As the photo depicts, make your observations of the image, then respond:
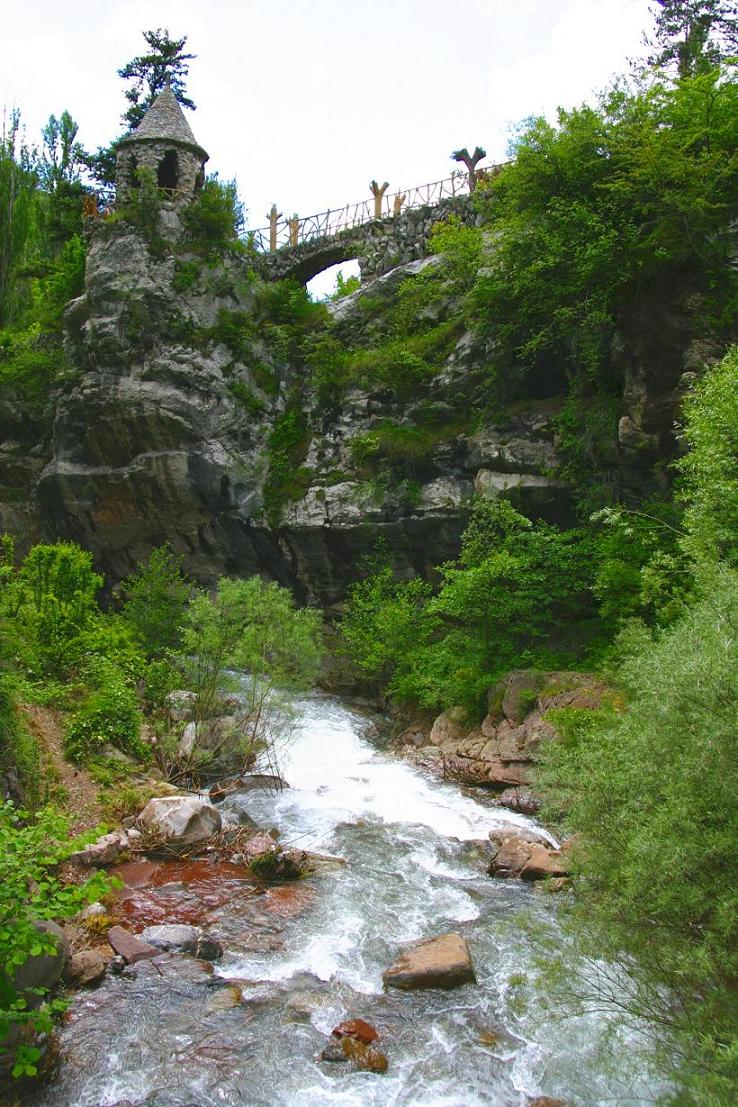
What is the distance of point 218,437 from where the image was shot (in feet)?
85.1

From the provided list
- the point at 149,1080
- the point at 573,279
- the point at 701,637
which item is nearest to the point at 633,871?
the point at 701,637

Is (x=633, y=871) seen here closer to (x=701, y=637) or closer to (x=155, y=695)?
(x=701, y=637)

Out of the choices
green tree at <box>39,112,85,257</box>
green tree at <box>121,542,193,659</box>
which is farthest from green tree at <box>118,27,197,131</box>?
green tree at <box>121,542,193,659</box>

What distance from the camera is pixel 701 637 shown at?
6859mm

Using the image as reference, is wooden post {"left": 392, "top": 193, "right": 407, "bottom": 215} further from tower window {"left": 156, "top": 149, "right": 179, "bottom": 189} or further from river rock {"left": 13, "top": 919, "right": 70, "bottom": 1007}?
river rock {"left": 13, "top": 919, "right": 70, "bottom": 1007}

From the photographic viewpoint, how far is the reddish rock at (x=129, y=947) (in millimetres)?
8188

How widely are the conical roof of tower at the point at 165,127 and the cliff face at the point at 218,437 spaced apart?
414cm

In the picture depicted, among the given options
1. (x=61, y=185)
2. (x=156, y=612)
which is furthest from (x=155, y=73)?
(x=156, y=612)

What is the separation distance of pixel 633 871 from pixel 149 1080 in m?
4.38

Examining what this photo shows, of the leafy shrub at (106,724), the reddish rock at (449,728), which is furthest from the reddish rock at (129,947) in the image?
the reddish rock at (449,728)

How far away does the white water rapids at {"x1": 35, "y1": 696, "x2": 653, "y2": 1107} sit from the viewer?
634 centimetres

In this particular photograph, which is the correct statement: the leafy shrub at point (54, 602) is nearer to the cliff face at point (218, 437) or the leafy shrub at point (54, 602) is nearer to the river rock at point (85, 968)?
the river rock at point (85, 968)

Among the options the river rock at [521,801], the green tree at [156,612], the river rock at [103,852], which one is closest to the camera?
the river rock at [103,852]

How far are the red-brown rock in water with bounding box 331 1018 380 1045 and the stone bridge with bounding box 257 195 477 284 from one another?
25.0m
